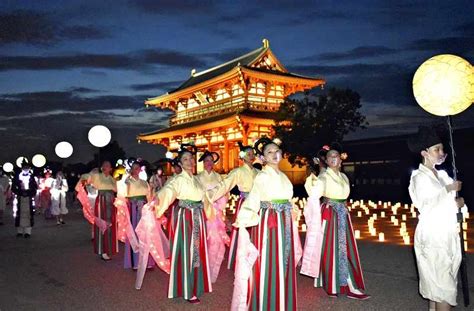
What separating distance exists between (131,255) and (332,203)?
353cm

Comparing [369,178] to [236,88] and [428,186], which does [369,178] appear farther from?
[428,186]

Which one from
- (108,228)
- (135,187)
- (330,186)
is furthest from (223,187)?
(108,228)

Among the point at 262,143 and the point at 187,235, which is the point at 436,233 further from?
the point at 187,235

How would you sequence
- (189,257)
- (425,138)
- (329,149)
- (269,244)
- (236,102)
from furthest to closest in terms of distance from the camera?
(236,102) → (329,149) → (189,257) → (269,244) → (425,138)

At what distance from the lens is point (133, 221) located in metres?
7.87

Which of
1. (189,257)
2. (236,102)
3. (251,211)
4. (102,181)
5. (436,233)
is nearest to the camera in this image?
(436,233)

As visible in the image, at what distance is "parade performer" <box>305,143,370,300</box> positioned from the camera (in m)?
5.72

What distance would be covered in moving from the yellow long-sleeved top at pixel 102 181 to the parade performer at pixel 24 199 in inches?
137

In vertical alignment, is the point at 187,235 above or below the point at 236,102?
below

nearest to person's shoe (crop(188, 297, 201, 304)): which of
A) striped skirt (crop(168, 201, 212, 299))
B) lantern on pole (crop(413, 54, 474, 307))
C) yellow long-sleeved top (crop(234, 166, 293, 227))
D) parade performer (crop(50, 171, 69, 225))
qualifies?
striped skirt (crop(168, 201, 212, 299))

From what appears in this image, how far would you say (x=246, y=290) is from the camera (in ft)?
15.1

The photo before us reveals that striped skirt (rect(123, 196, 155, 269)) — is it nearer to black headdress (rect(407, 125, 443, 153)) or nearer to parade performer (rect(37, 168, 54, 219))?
black headdress (rect(407, 125, 443, 153))

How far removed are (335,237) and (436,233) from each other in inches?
71.5

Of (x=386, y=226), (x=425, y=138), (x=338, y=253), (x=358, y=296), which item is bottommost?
(x=358, y=296)
